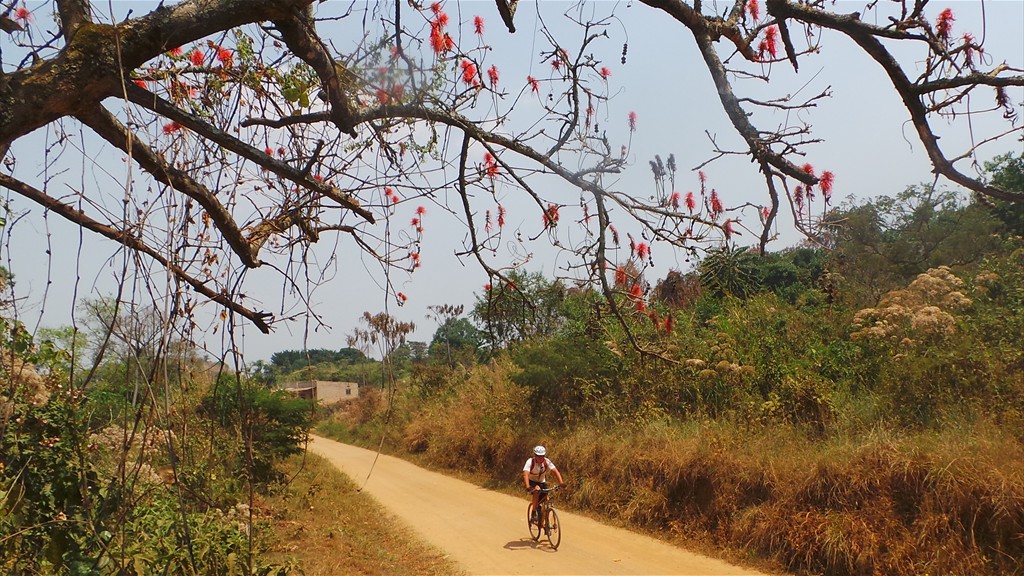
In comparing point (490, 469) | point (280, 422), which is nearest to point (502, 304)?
point (280, 422)

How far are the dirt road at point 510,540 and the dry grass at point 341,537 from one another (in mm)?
356

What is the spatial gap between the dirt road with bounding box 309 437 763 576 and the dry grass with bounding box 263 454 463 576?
0.36 m

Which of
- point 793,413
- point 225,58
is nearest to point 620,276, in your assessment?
point 225,58

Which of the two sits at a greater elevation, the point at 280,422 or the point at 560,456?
the point at 280,422

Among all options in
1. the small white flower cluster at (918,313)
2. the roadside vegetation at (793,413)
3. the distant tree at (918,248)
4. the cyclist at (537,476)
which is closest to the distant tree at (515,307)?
the roadside vegetation at (793,413)

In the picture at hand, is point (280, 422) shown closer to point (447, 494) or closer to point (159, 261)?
point (447, 494)

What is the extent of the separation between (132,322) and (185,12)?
3.29 feet

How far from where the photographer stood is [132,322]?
5.29 feet

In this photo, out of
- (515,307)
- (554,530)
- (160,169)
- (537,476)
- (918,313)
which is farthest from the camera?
(537,476)

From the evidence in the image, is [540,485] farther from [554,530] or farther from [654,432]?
[654,432]

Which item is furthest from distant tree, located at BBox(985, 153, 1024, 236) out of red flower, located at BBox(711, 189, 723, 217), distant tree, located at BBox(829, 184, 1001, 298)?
red flower, located at BBox(711, 189, 723, 217)

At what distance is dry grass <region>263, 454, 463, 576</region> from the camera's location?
7.30m

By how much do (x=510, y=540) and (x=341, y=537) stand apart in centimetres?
227

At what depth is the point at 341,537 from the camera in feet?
28.1
